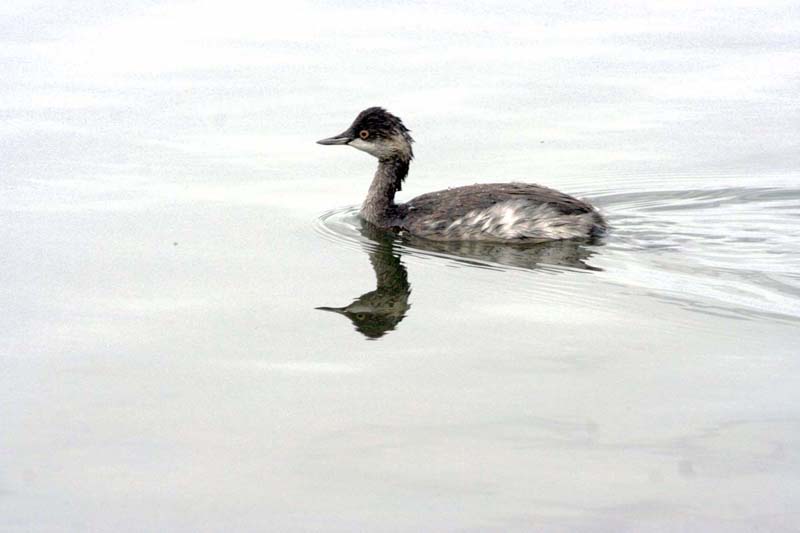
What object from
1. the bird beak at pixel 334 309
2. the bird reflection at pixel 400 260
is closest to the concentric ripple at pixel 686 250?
the bird reflection at pixel 400 260

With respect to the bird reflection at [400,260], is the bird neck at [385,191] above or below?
above

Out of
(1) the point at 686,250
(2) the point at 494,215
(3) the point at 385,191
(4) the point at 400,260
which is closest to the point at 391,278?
(4) the point at 400,260

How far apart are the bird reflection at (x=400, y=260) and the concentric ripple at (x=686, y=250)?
13 millimetres

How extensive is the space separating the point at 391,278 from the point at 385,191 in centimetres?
185

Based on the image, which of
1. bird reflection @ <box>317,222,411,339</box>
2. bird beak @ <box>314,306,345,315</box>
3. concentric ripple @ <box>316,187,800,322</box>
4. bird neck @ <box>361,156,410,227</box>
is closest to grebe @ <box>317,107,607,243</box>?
bird neck @ <box>361,156,410,227</box>

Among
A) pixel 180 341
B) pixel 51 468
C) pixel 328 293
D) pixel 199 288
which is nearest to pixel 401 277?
pixel 328 293

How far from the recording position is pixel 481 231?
399 inches

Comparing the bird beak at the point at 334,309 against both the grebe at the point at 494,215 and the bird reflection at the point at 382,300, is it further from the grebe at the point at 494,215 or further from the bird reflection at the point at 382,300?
the grebe at the point at 494,215

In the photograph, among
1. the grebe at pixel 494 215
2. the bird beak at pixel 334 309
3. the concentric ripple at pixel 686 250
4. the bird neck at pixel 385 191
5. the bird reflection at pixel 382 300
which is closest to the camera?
the bird reflection at pixel 382 300

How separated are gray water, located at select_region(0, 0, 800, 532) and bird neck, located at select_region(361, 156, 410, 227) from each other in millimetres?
186

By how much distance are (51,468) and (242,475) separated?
776mm

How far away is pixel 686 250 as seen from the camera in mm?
9500

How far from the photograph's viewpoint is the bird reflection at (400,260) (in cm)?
805

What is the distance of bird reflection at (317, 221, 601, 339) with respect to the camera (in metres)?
8.05
